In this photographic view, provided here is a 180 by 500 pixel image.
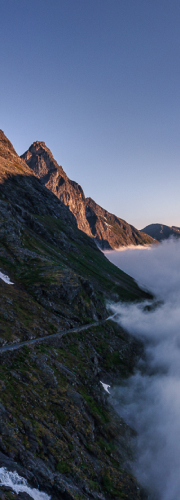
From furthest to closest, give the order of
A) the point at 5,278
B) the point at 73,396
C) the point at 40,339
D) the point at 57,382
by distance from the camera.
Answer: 1. the point at 5,278
2. the point at 40,339
3. the point at 73,396
4. the point at 57,382

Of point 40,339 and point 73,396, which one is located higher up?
point 40,339

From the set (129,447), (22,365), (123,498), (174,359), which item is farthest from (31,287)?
(174,359)

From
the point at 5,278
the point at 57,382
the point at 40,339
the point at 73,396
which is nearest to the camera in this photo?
the point at 57,382

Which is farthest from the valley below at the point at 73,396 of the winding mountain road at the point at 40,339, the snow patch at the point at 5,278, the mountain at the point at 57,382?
the snow patch at the point at 5,278

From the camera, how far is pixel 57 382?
45.2 meters

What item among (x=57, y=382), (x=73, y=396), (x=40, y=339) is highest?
(x=40, y=339)

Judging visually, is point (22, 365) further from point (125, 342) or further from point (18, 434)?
point (125, 342)

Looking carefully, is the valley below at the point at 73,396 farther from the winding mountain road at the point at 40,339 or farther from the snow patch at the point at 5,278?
the snow patch at the point at 5,278

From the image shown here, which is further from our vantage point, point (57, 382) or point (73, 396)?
point (73, 396)

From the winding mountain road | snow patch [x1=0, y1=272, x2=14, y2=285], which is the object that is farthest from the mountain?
snow patch [x1=0, y1=272, x2=14, y2=285]

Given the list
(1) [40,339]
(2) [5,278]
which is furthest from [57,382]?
(2) [5,278]

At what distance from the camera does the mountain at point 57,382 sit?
27812mm

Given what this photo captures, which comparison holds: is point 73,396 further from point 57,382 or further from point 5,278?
point 5,278

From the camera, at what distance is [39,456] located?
27719mm
